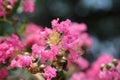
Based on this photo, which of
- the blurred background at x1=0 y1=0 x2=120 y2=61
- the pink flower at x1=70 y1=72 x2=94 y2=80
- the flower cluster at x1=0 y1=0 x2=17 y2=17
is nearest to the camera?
the flower cluster at x1=0 y1=0 x2=17 y2=17

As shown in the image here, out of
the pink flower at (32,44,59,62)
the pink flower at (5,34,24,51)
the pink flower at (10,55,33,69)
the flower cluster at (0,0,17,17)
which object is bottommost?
the pink flower at (10,55,33,69)

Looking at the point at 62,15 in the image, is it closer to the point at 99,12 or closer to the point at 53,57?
the point at 99,12

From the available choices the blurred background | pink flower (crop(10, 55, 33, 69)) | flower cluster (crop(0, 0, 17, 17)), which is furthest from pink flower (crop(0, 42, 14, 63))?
the blurred background

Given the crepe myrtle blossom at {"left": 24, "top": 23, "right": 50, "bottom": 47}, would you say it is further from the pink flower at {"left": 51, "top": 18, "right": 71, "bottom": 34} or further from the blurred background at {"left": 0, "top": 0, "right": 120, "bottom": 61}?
the blurred background at {"left": 0, "top": 0, "right": 120, "bottom": 61}

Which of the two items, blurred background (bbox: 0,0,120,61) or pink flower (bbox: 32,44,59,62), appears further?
blurred background (bbox: 0,0,120,61)

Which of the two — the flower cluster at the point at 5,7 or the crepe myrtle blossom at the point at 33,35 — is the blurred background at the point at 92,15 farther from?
the flower cluster at the point at 5,7
